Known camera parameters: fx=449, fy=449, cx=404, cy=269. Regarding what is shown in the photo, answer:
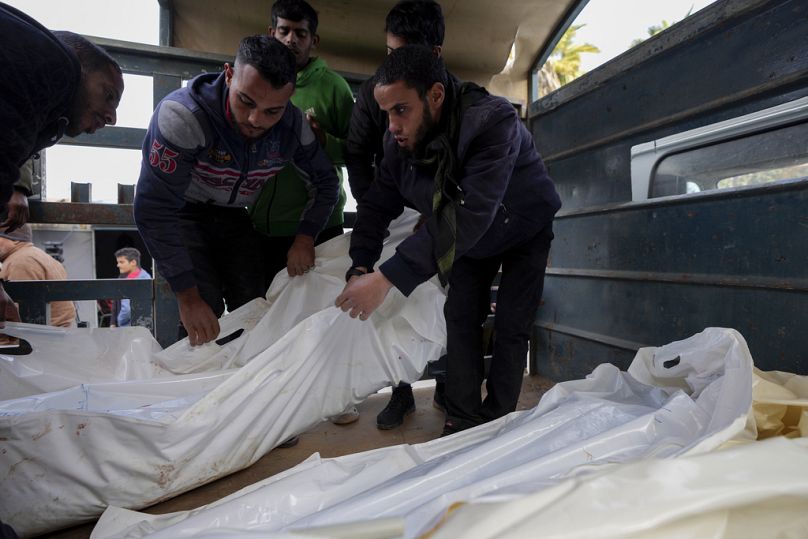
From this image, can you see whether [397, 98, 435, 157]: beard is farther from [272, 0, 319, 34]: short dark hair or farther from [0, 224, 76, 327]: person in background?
[0, 224, 76, 327]: person in background

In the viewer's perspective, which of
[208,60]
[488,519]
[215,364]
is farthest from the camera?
[208,60]

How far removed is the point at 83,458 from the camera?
43.9 inches

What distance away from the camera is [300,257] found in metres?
1.74

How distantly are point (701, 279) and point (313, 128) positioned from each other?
1.66 m

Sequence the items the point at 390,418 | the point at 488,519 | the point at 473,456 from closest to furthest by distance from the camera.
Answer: the point at 488,519, the point at 473,456, the point at 390,418

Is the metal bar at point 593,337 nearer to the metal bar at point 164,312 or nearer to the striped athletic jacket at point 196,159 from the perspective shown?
the striped athletic jacket at point 196,159

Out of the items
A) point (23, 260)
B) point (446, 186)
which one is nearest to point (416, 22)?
point (446, 186)

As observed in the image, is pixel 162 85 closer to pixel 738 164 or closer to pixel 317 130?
pixel 317 130

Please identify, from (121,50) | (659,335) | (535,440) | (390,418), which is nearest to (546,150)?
(659,335)

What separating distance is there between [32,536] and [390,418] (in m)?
1.16

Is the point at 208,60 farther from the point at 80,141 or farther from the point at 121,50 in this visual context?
the point at 80,141

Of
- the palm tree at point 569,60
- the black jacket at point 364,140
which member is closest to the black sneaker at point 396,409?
the black jacket at point 364,140

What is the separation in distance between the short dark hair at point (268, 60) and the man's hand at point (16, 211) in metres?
1.01

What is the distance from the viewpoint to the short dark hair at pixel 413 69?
1.36m
